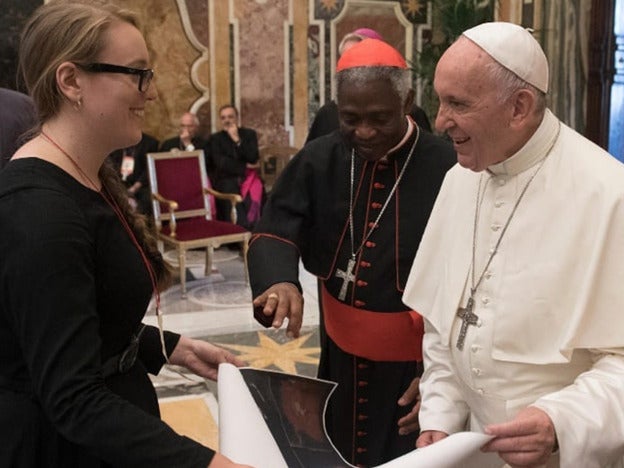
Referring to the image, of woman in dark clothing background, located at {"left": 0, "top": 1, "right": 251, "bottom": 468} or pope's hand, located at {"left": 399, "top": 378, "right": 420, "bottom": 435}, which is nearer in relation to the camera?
woman in dark clothing background, located at {"left": 0, "top": 1, "right": 251, "bottom": 468}

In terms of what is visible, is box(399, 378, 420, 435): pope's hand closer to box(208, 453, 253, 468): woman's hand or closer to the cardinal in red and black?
the cardinal in red and black

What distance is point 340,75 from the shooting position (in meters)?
2.22

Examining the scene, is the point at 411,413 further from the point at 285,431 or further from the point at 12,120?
the point at 12,120

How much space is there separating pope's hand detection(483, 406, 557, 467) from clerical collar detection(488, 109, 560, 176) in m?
0.59

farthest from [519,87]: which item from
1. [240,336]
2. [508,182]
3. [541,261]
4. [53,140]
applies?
[240,336]

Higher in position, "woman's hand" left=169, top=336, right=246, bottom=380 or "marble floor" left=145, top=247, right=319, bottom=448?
"woman's hand" left=169, top=336, right=246, bottom=380

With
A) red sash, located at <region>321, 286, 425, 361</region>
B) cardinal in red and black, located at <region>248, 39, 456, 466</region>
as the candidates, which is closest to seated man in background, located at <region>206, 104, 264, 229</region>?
cardinal in red and black, located at <region>248, 39, 456, 466</region>

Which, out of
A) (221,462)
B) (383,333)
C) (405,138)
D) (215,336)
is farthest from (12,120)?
(215,336)

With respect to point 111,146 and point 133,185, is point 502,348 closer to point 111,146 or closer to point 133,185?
point 111,146

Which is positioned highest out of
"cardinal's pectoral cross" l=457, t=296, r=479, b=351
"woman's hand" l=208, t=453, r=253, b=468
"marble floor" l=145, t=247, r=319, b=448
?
"cardinal's pectoral cross" l=457, t=296, r=479, b=351

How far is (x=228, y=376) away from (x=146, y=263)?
31 centimetres

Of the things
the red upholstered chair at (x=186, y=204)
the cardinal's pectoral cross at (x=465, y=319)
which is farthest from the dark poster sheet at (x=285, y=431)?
the red upholstered chair at (x=186, y=204)

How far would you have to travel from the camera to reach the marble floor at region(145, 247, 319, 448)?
12.7 feet

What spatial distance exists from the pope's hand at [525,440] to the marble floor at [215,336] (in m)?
1.83
